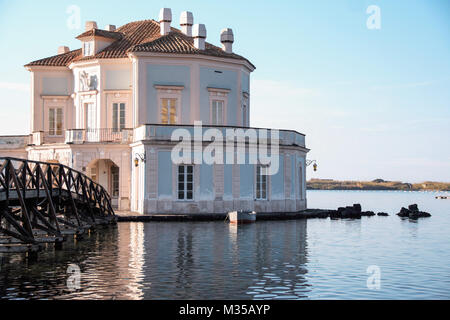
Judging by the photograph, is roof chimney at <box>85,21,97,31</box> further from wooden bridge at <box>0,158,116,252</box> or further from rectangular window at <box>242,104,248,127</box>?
wooden bridge at <box>0,158,116,252</box>

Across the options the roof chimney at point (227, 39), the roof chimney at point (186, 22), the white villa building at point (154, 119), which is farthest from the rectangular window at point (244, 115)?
the roof chimney at point (186, 22)

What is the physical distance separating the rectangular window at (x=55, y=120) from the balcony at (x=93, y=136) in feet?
15.3

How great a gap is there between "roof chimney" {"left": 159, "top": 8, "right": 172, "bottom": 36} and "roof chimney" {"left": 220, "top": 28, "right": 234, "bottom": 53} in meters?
→ 3.80

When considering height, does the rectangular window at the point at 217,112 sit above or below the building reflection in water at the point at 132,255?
above

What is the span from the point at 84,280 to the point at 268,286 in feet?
16.8

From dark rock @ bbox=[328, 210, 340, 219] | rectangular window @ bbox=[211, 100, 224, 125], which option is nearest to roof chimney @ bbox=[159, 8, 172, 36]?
rectangular window @ bbox=[211, 100, 224, 125]

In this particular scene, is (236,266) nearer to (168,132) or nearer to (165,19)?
(168,132)

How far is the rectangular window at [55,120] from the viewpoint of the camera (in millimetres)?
50906

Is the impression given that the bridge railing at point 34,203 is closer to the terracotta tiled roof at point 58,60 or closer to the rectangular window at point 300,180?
the rectangular window at point 300,180

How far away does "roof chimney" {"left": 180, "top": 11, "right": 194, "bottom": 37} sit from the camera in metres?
49.8
